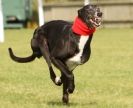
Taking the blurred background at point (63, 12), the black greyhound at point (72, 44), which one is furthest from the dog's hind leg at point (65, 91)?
the blurred background at point (63, 12)

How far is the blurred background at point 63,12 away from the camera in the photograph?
35.8 metres

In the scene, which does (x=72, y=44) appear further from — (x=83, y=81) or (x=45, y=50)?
(x=83, y=81)

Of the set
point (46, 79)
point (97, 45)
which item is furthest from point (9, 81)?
point (97, 45)

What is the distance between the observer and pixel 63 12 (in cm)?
3694

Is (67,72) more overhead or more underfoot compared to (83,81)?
more overhead

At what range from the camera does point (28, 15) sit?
36.9 metres

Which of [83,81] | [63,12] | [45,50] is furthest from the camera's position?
[63,12]

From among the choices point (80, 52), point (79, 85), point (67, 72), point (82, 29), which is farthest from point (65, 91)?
point (79, 85)

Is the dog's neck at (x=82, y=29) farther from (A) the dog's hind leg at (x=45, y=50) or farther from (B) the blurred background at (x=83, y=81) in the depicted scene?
(B) the blurred background at (x=83, y=81)

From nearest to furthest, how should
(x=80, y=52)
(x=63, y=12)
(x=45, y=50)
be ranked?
(x=80, y=52) → (x=45, y=50) → (x=63, y=12)

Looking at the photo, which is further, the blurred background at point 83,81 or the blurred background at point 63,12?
the blurred background at point 63,12

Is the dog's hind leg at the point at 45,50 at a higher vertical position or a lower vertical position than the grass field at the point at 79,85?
higher

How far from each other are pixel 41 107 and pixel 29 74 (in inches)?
182

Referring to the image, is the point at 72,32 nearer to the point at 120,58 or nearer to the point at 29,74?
the point at 29,74
